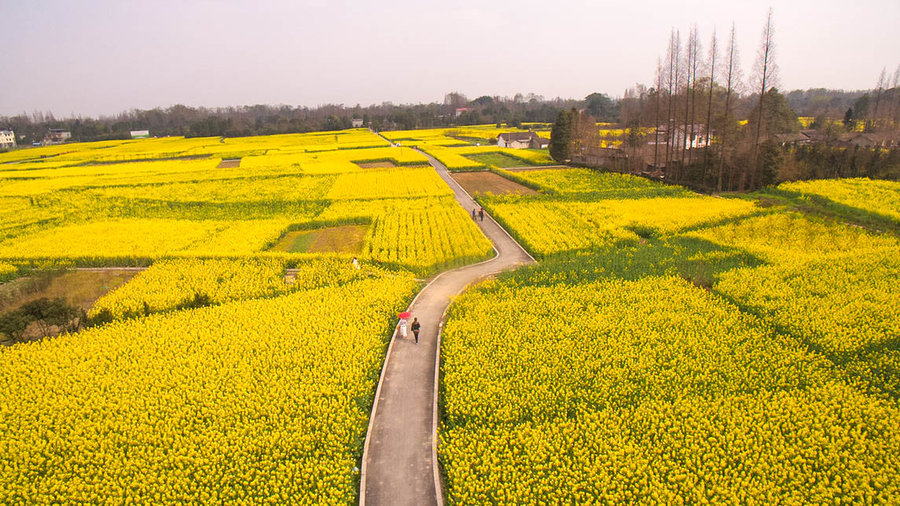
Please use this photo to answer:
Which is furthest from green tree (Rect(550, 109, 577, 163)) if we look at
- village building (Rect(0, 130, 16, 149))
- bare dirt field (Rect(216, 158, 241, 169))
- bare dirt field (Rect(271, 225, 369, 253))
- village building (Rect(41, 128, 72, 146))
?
village building (Rect(0, 130, 16, 149))

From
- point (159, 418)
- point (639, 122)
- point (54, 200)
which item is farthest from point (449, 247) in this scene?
point (639, 122)

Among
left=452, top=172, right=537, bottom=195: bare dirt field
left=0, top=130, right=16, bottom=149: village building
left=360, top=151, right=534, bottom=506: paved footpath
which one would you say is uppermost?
left=0, top=130, right=16, bottom=149: village building

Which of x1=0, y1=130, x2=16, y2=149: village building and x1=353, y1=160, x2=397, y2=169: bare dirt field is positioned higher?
x1=0, y1=130, x2=16, y2=149: village building

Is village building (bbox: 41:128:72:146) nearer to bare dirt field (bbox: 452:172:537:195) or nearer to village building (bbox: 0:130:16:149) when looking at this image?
village building (bbox: 0:130:16:149)

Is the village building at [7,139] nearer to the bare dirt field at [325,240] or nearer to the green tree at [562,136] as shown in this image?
the bare dirt field at [325,240]

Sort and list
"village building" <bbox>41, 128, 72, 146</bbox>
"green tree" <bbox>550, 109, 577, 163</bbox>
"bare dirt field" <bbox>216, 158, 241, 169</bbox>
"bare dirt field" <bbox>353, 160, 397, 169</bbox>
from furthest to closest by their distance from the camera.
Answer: "village building" <bbox>41, 128, 72, 146</bbox>, "bare dirt field" <bbox>216, 158, 241, 169</bbox>, "bare dirt field" <bbox>353, 160, 397, 169</bbox>, "green tree" <bbox>550, 109, 577, 163</bbox>

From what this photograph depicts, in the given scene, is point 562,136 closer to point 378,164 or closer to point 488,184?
point 488,184
